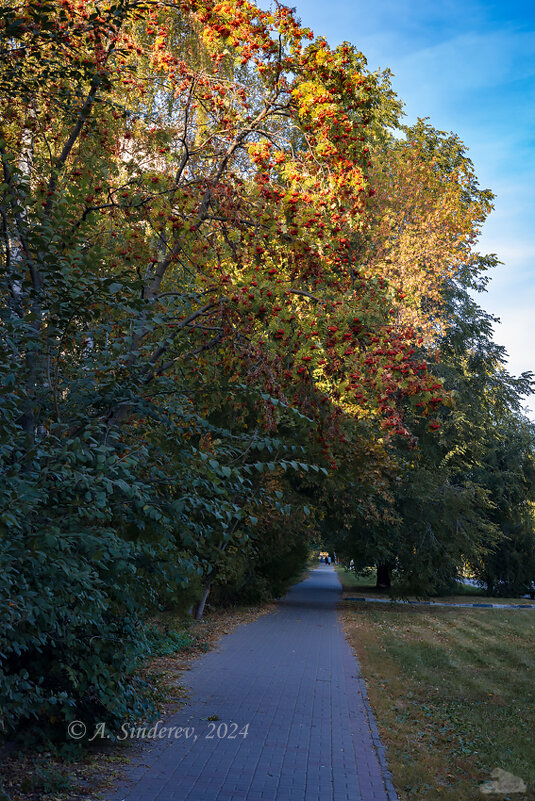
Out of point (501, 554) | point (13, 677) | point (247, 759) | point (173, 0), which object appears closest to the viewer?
point (13, 677)

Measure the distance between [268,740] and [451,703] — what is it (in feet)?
11.4

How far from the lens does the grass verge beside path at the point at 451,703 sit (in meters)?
6.34

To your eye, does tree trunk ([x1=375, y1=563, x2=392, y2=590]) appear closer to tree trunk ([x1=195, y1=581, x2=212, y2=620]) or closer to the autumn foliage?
tree trunk ([x1=195, y1=581, x2=212, y2=620])

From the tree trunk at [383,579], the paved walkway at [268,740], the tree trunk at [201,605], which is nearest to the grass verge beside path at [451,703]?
the paved walkway at [268,740]

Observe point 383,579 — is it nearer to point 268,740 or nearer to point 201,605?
point 201,605

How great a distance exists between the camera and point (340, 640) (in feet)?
53.5

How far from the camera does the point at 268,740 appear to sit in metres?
7.14

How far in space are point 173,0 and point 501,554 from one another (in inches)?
1207

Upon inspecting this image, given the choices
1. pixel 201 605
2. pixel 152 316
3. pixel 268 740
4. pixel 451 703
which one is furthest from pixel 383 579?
pixel 152 316

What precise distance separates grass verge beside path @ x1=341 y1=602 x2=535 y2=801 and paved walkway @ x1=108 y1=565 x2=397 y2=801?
314mm

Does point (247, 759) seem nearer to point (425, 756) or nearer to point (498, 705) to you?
point (425, 756)

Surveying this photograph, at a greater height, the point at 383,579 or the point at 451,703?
the point at 383,579

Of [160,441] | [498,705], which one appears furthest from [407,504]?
[160,441]

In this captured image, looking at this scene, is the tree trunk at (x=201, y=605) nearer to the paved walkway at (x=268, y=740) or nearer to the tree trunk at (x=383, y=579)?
the paved walkway at (x=268, y=740)
